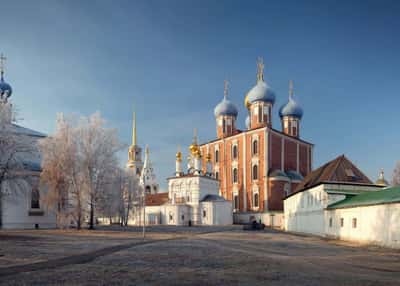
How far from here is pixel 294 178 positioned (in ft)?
207

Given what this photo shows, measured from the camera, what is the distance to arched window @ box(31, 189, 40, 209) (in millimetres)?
35562

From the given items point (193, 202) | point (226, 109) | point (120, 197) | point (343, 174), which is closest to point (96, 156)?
point (120, 197)

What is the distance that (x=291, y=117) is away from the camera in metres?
73.4

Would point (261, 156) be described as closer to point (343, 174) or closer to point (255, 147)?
point (255, 147)

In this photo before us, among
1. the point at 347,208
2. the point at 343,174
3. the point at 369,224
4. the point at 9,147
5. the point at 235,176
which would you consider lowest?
the point at 369,224

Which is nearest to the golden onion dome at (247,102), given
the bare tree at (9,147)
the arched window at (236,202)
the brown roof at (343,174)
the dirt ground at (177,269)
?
the arched window at (236,202)

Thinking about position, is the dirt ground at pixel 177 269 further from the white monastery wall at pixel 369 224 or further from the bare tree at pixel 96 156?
the bare tree at pixel 96 156

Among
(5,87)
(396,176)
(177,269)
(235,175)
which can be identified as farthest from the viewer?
(235,175)

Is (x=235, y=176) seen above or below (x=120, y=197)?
above

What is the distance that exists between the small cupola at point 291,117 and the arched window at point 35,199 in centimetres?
4902

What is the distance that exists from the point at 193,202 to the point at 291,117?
83.8 feet

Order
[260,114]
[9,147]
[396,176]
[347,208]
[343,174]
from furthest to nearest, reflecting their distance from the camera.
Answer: [260,114] → [396,176] → [343,174] → [347,208] → [9,147]

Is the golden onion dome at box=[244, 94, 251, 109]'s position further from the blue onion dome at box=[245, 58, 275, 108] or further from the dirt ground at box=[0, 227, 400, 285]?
the dirt ground at box=[0, 227, 400, 285]

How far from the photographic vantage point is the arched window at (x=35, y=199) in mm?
35562
